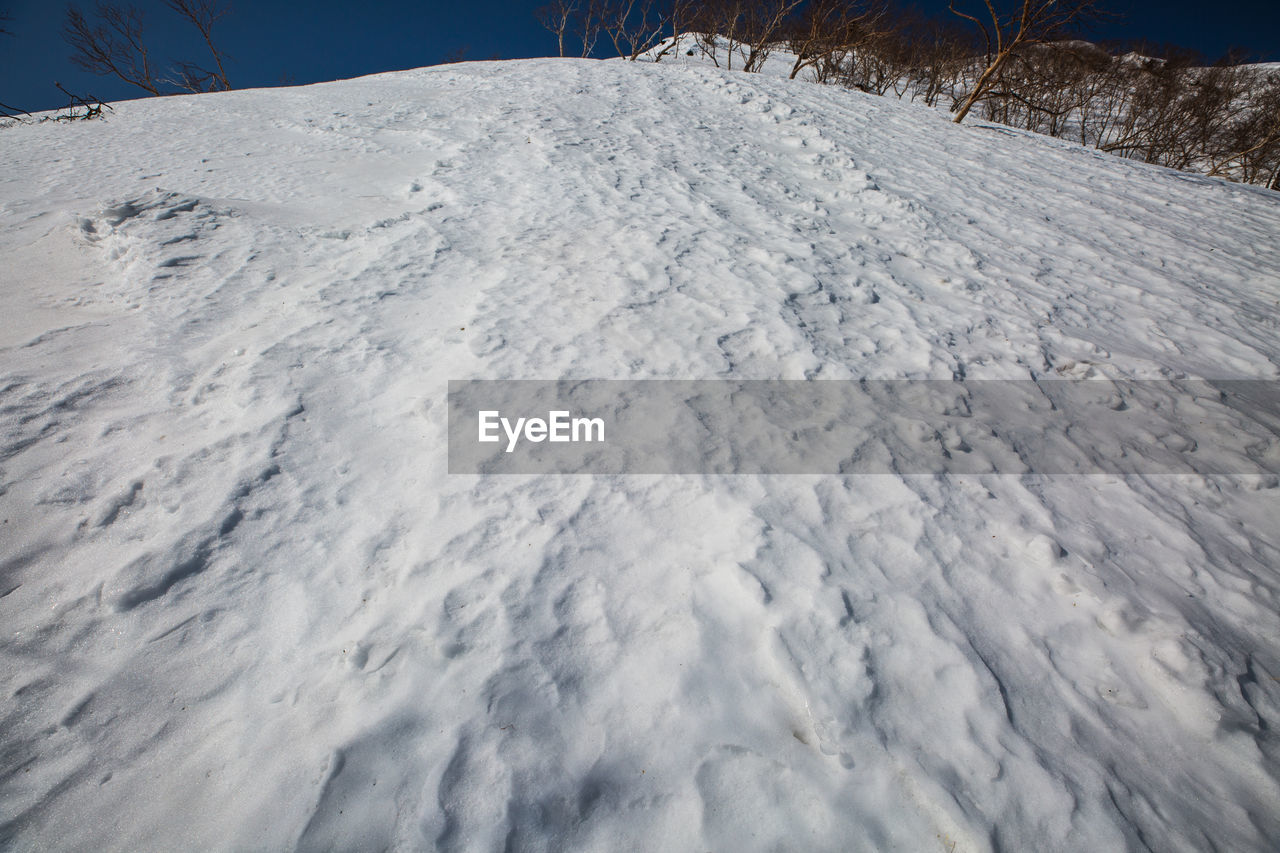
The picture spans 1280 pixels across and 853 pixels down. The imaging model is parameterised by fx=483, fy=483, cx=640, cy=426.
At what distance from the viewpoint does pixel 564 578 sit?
75.8 inches

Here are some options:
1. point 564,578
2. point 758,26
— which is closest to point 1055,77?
point 758,26

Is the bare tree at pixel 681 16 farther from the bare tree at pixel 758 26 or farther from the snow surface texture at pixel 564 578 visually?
the snow surface texture at pixel 564 578

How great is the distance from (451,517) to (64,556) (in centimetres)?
141

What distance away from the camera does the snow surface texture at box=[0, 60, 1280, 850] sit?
1.41 m

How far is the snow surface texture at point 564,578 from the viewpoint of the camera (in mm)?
1407

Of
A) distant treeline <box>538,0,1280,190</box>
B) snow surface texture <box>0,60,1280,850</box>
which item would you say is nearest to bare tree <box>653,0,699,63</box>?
distant treeline <box>538,0,1280,190</box>

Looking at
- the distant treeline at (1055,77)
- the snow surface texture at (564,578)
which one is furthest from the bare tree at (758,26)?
the snow surface texture at (564,578)

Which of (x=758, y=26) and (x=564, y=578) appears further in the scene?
(x=758, y=26)

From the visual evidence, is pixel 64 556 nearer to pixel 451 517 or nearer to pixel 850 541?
pixel 451 517

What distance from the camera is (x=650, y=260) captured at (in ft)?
13.1

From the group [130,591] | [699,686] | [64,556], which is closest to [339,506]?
[130,591]

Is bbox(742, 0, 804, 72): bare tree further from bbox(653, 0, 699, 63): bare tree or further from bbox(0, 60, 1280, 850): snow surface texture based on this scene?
bbox(0, 60, 1280, 850): snow surface texture

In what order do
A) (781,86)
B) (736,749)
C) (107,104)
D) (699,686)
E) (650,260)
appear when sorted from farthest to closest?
(781,86) < (107,104) < (650,260) < (699,686) < (736,749)

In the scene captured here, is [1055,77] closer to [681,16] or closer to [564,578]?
[681,16]
